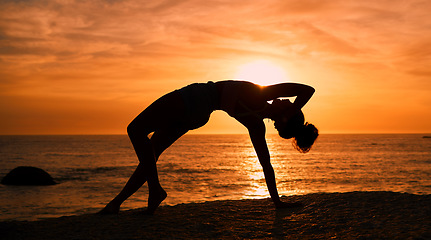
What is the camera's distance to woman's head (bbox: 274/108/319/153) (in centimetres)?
497

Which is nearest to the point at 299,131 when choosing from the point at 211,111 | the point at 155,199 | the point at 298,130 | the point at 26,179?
the point at 298,130

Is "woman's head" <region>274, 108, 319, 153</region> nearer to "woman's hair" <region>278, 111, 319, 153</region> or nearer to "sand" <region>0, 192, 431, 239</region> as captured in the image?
"woman's hair" <region>278, 111, 319, 153</region>

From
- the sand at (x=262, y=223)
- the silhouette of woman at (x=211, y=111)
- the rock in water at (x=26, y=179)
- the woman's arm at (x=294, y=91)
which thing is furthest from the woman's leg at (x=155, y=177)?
the rock in water at (x=26, y=179)

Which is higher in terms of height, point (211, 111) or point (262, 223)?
point (211, 111)

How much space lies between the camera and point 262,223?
466cm

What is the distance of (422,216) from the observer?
4582 millimetres

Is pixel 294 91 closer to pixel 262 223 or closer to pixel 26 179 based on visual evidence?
pixel 262 223

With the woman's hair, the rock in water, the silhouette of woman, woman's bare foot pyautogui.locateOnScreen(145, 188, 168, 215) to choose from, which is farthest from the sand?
the rock in water

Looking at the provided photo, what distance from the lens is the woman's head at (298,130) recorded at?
4.97 m

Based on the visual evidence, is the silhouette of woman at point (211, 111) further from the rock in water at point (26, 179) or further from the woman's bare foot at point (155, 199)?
the rock in water at point (26, 179)

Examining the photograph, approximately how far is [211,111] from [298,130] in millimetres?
1140

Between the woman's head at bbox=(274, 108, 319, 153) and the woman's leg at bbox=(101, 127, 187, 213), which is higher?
the woman's head at bbox=(274, 108, 319, 153)

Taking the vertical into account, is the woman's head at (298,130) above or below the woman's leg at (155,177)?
above

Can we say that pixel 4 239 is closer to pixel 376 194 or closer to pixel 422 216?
pixel 422 216
